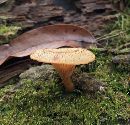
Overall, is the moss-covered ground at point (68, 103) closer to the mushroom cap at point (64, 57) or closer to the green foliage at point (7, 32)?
the mushroom cap at point (64, 57)

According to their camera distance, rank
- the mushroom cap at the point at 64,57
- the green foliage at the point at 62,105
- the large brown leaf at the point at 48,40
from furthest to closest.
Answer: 1. the large brown leaf at the point at 48,40
2. the green foliage at the point at 62,105
3. the mushroom cap at the point at 64,57

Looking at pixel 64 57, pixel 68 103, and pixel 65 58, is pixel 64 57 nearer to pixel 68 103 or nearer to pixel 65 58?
pixel 65 58

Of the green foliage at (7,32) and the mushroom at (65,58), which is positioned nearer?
the mushroom at (65,58)

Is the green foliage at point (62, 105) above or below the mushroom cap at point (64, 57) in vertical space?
below

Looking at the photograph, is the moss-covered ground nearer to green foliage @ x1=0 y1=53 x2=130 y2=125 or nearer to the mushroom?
green foliage @ x1=0 y1=53 x2=130 y2=125

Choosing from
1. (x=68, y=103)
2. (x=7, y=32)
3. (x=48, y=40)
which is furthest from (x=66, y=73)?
(x=7, y=32)

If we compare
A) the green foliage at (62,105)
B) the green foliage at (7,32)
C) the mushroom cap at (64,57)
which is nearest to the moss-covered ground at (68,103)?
the green foliage at (62,105)

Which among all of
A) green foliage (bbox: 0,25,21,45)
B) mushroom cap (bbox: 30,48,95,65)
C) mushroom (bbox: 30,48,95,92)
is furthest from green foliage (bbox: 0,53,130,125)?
green foliage (bbox: 0,25,21,45)
